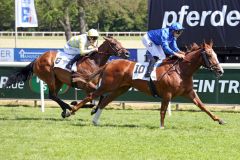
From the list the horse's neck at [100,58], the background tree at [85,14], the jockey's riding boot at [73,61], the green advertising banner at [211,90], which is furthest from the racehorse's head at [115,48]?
the background tree at [85,14]

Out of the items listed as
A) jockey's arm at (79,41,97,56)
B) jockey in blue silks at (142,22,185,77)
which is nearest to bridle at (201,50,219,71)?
jockey in blue silks at (142,22,185,77)

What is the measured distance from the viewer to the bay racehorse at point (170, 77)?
38.9 feet

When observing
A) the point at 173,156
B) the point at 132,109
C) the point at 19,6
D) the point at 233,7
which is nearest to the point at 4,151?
the point at 173,156

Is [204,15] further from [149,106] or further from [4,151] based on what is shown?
[4,151]

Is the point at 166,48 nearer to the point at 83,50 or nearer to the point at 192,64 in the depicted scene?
the point at 192,64

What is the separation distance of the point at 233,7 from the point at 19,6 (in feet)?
33.2

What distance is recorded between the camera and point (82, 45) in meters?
13.5

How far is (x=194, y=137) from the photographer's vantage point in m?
10.5

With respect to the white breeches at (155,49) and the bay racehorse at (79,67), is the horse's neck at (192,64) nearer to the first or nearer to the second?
the white breeches at (155,49)

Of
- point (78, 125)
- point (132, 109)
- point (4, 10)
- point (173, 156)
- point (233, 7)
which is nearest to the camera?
point (173, 156)

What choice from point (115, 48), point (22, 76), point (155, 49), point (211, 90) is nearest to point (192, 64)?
point (155, 49)

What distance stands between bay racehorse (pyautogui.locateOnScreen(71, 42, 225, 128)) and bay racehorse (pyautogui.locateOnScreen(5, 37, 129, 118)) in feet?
3.21

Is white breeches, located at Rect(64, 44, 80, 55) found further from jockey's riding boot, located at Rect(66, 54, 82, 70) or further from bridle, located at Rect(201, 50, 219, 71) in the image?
bridle, located at Rect(201, 50, 219, 71)

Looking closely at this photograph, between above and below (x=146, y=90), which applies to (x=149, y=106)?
below
